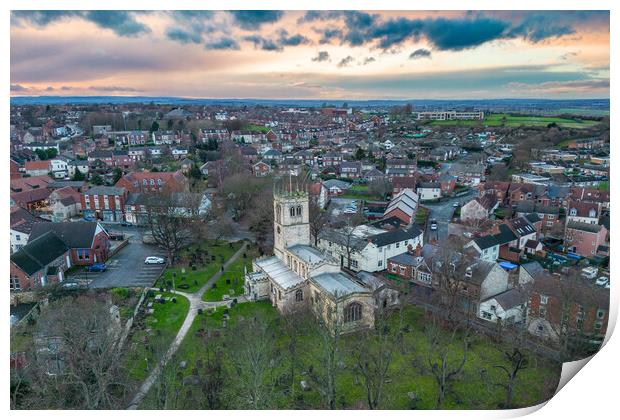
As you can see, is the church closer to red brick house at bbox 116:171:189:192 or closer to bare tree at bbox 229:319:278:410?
bare tree at bbox 229:319:278:410

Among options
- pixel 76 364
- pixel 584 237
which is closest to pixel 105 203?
pixel 76 364

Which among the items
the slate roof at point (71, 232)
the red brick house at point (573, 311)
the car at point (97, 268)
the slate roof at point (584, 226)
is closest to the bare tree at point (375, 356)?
the red brick house at point (573, 311)

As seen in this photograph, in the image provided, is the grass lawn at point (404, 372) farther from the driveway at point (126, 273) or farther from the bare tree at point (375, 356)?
the driveway at point (126, 273)

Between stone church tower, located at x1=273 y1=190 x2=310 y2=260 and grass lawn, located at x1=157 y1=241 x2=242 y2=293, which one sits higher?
stone church tower, located at x1=273 y1=190 x2=310 y2=260

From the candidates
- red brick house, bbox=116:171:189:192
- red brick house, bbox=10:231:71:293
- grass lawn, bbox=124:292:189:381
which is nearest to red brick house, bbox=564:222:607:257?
grass lawn, bbox=124:292:189:381

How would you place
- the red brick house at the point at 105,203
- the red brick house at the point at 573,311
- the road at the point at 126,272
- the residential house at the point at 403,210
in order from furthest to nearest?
the red brick house at the point at 105,203 < the residential house at the point at 403,210 < the road at the point at 126,272 < the red brick house at the point at 573,311
